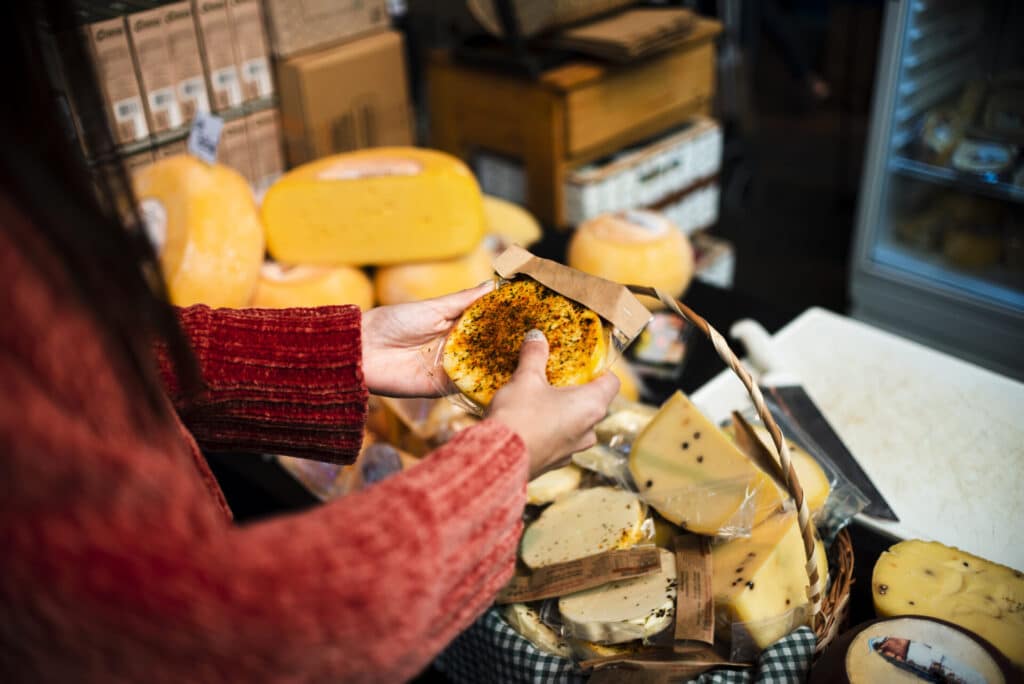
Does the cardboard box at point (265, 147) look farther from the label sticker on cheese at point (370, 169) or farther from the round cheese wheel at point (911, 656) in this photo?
the round cheese wheel at point (911, 656)

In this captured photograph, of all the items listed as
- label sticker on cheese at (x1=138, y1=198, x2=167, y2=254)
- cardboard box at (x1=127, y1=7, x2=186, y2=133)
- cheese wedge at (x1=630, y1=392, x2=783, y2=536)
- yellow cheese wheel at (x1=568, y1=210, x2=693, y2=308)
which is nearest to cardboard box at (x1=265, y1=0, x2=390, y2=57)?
cardboard box at (x1=127, y1=7, x2=186, y2=133)

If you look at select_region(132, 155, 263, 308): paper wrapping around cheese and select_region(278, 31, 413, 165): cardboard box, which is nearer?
select_region(132, 155, 263, 308): paper wrapping around cheese

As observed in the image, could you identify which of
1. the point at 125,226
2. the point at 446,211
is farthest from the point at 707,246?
the point at 125,226

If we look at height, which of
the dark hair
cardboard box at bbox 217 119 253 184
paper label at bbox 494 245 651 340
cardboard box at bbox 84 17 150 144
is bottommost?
cardboard box at bbox 217 119 253 184

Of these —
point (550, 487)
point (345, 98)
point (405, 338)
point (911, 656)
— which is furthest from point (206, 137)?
point (911, 656)

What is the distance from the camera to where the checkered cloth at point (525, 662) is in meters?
0.90

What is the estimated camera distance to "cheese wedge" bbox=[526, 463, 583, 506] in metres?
1.17

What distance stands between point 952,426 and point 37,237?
134 centimetres

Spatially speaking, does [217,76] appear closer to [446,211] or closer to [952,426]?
[446,211]

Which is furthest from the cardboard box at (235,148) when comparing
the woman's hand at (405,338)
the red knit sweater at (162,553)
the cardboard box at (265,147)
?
the red knit sweater at (162,553)

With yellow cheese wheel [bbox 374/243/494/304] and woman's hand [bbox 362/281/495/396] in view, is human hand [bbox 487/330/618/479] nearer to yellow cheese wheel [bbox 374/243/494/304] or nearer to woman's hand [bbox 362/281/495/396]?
woman's hand [bbox 362/281/495/396]

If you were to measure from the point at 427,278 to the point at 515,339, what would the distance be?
0.79 m

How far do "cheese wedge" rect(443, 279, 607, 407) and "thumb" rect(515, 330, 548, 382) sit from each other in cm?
2

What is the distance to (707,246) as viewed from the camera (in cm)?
237
